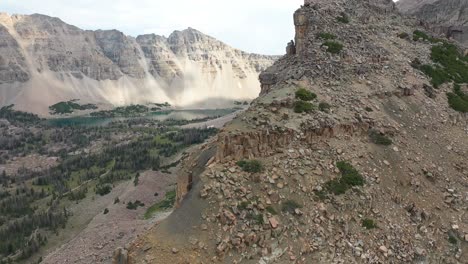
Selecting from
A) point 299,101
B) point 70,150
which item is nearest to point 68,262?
point 299,101

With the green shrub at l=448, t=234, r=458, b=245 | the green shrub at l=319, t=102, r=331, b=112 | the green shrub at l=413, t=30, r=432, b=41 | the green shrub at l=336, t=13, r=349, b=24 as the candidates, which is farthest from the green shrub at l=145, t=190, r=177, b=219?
the green shrub at l=448, t=234, r=458, b=245

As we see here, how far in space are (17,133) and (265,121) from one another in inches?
6729

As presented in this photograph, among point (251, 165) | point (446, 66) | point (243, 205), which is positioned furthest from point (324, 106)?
point (446, 66)

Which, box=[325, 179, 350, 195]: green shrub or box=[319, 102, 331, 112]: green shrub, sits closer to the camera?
box=[325, 179, 350, 195]: green shrub

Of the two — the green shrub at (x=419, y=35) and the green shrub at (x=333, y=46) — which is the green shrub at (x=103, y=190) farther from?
the green shrub at (x=419, y=35)

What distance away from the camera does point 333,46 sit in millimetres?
35062

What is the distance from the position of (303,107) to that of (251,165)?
678 cm

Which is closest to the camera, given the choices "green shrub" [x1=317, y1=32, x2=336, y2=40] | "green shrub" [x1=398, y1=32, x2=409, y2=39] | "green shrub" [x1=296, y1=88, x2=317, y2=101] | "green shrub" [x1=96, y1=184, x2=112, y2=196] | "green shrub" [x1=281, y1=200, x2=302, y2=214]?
"green shrub" [x1=281, y1=200, x2=302, y2=214]

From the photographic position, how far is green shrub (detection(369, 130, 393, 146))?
29.1 m

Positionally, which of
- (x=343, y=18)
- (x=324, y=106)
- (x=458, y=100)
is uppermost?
(x=343, y=18)

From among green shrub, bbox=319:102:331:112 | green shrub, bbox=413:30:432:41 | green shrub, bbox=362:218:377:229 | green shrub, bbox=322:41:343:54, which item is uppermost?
green shrub, bbox=413:30:432:41

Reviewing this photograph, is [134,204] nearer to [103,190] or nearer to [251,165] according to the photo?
[103,190]

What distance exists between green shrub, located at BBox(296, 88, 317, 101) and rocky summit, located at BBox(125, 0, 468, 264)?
83mm

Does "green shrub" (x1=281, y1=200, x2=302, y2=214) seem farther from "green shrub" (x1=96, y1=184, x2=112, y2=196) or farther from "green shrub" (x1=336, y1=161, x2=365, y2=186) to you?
"green shrub" (x1=96, y1=184, x2=112, y2=196)
